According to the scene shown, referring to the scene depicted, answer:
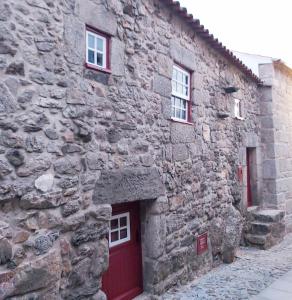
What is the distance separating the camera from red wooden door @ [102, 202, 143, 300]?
4.29 meters

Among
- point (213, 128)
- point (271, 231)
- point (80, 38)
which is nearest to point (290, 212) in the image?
point (271, 231)

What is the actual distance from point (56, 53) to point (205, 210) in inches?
152

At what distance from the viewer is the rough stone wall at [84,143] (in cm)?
292

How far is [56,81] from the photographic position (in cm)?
325

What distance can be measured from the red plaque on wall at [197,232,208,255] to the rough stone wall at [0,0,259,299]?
0.35ft

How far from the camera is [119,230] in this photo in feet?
14.6

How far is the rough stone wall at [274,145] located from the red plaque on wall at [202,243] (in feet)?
11.9

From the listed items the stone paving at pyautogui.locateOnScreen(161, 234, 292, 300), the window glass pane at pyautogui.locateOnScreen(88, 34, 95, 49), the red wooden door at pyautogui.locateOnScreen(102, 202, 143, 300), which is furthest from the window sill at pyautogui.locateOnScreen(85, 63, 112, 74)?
the stone paving at pyautogui.locateOnScreen(161, 234, 292, 300)

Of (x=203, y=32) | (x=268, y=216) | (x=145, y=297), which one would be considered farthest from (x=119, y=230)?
(x=268, y=216)

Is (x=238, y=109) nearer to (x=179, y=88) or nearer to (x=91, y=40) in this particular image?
(x=179, y=88)

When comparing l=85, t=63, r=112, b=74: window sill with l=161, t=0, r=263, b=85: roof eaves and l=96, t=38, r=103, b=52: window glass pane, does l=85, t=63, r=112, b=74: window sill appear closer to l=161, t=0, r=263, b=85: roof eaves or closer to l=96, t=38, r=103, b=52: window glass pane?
l=96, t=38, r=103, b=52: window glass pane

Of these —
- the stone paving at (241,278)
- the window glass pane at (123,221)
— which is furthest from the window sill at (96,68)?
the stone paving at (241,278)

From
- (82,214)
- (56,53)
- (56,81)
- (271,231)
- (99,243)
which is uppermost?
(56,53)

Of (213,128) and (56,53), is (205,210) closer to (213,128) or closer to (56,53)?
(213,128)
